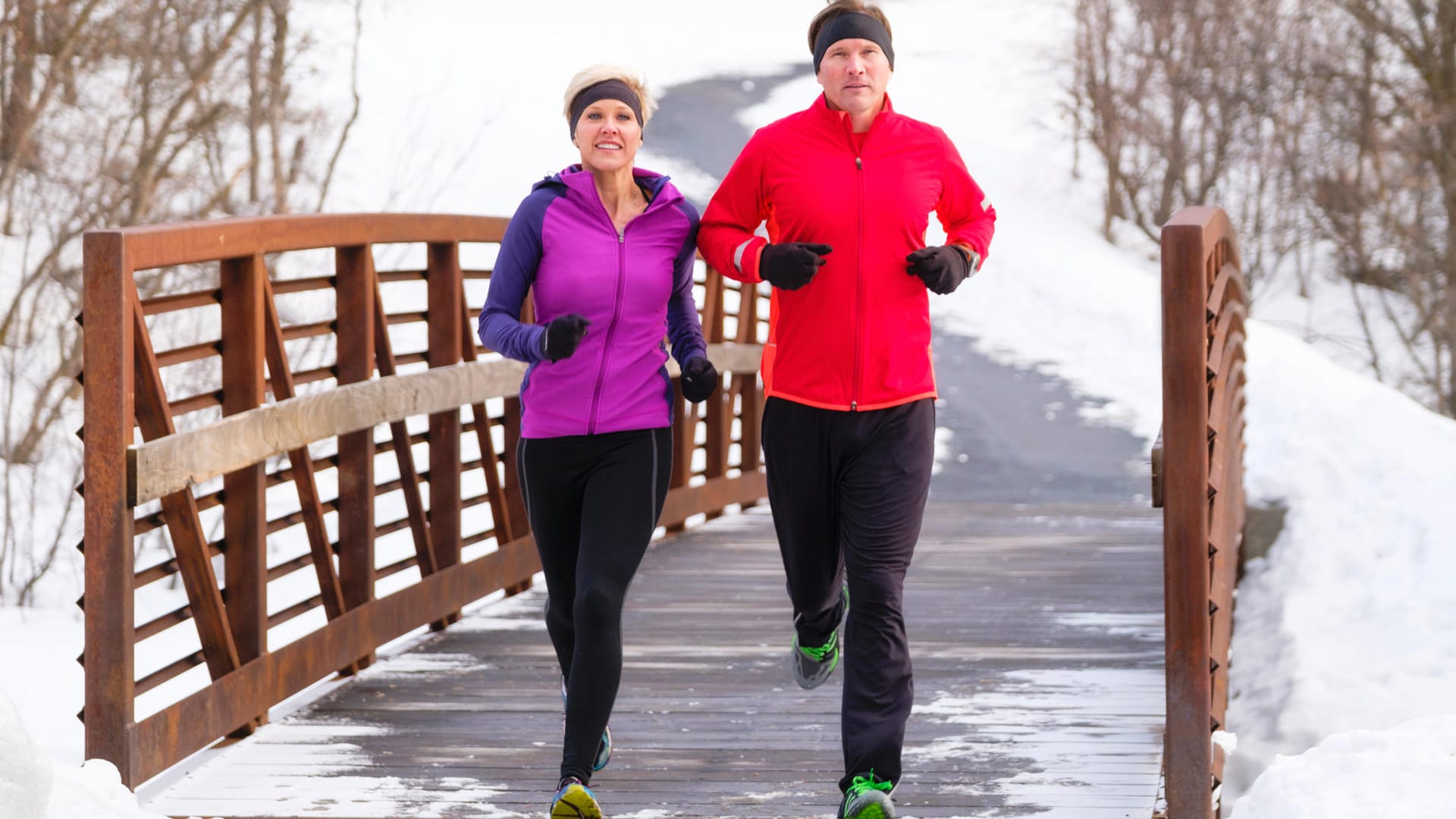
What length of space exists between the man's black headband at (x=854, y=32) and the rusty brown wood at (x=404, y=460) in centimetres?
205

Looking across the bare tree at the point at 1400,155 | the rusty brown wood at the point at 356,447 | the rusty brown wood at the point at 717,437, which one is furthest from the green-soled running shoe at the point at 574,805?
the bare tree at the point at 1400,155

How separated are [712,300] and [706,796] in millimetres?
4606

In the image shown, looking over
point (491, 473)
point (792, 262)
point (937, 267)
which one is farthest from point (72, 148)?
point (937, 267)

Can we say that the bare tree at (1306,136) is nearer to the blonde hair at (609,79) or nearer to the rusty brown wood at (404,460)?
the rusty brown wood at (404,460)

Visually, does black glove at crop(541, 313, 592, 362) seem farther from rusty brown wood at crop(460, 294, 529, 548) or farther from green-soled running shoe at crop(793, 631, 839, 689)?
rusty brown wood at crop(460, 294, 529, 548)

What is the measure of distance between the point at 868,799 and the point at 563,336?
1.16 metres

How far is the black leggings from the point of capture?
12.0ft

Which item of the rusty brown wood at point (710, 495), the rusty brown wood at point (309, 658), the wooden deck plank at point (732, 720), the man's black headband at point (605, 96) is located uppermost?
the man's black headband at point (605, 96)

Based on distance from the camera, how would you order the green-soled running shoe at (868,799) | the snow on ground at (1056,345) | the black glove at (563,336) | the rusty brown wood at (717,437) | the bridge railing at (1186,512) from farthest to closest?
the rusty brown wood at (717,437) → the snow on ground at (1056,345) → the bridge railing at (1186,512) → the green-soled running shoe at (868,799) → the black glove at (563,336)

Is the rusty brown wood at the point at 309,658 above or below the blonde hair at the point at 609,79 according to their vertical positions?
below

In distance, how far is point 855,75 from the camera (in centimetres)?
371

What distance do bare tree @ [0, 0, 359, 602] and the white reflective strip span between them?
7841mm

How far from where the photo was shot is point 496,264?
3805mm

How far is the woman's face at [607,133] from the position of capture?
12.2 feet
